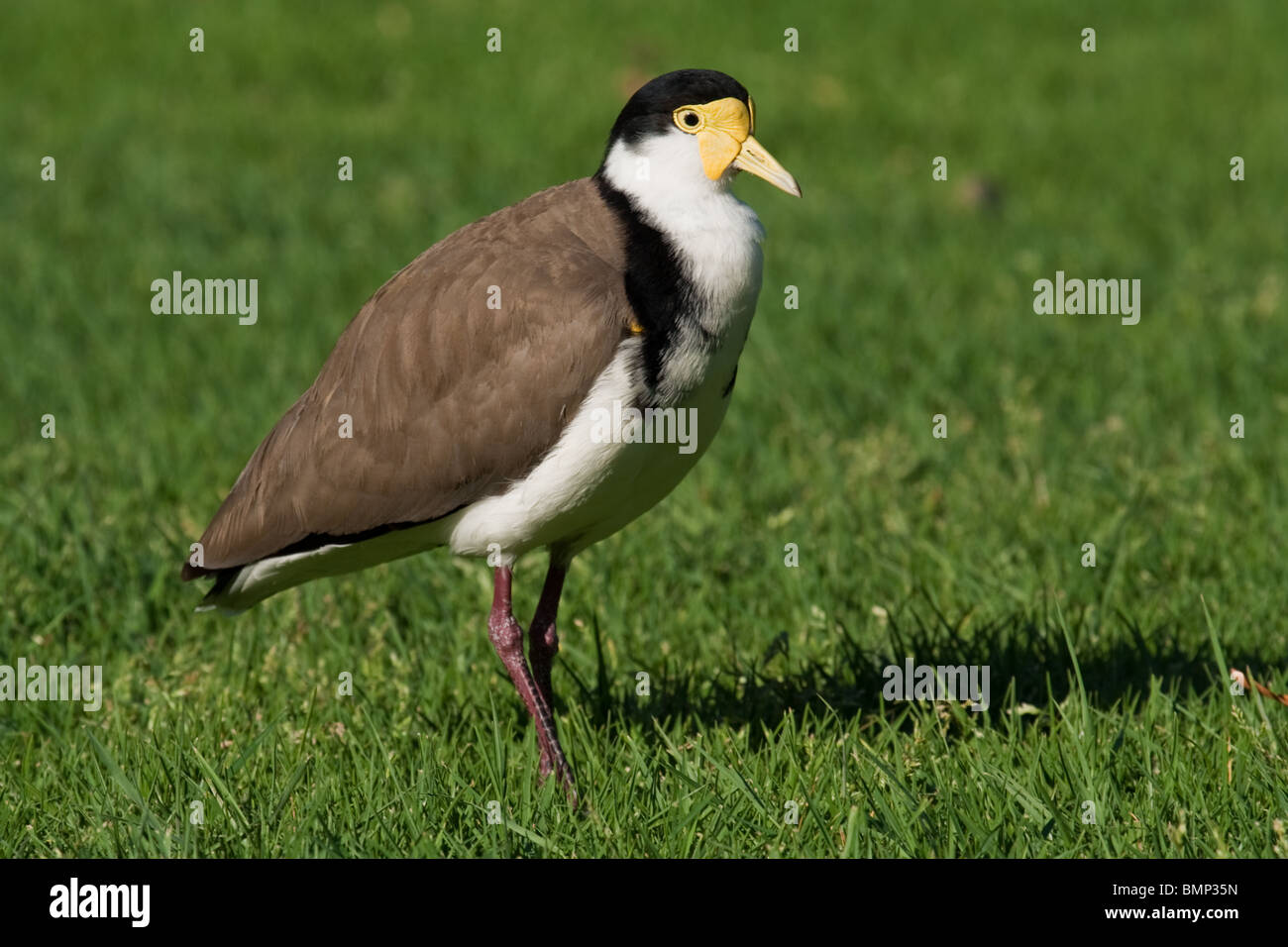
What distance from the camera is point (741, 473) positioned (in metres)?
7.31

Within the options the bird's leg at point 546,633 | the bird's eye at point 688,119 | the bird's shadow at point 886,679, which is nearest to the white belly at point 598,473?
the bird's leg at point 546,633

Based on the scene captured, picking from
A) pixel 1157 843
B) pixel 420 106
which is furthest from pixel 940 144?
pixel 1157 843

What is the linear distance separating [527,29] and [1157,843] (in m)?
12.5

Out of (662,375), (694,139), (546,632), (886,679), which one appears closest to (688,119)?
(694,139)

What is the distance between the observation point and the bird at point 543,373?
4402mm

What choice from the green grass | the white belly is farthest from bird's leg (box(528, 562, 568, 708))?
the white belly

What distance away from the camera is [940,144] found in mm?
12977

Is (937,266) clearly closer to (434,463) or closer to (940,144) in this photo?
(940,144)

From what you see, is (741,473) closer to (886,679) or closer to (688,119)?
(886,679)

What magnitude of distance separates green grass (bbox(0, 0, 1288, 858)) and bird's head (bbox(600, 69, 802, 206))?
63.1 inches

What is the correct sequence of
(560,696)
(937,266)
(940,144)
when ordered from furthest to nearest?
1. (940,144)
2. (937,266)
3. (560,696)

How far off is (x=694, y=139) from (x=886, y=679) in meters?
1.83

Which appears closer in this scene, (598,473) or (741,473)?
(598,473)

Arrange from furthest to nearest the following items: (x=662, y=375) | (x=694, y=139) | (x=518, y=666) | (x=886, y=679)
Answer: (x=886, y=679), (x=518, y=666), (x=694, y=139), (x=662, y=375)
